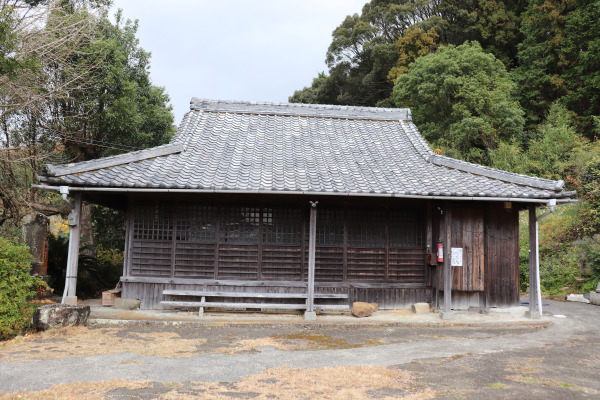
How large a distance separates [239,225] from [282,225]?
3.62 ft

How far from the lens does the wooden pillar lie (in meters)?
10.3

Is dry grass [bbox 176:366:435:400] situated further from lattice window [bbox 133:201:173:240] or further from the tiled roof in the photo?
lattice window [bbox 133:201:173:240]

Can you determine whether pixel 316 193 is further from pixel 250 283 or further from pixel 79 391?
pixel 79 391

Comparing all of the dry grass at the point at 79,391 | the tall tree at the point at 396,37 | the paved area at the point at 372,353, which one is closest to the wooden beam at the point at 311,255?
the paved area at the point at 372,353

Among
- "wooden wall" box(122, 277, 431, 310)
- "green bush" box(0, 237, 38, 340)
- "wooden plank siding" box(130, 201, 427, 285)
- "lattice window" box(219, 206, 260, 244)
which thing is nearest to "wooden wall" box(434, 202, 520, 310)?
"wooden wall" box(122, 277, 431, 310)

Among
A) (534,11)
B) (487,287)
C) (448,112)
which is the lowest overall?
(487,287)

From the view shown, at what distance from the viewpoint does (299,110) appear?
14.8 m

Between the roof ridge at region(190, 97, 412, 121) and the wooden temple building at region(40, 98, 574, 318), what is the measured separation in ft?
10.3

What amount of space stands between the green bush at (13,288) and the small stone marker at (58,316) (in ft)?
0.77

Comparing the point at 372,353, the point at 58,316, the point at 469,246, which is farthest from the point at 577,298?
the point at 58,316

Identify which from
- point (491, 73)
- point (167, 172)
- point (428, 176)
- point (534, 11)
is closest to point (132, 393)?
point (167, 172)

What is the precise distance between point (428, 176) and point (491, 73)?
18.9 metres

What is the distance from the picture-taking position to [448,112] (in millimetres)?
27078

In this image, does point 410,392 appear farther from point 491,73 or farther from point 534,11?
point 534,11
